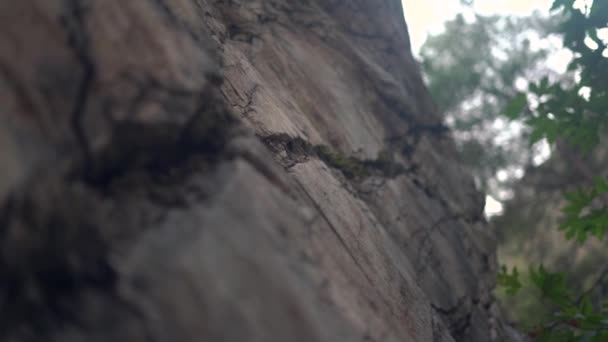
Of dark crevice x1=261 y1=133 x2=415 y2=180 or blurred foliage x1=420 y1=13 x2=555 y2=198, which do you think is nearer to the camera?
dark crevice x1=261 y1=133 x2=415 y2=180

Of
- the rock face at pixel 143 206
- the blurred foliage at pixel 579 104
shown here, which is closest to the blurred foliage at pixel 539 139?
the blurred foliage at pixel 579 104

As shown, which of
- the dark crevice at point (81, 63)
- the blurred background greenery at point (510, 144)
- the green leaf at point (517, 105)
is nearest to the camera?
the dark crevice at point (81, 63)

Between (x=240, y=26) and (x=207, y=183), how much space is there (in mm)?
3546

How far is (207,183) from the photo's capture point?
3.17 m

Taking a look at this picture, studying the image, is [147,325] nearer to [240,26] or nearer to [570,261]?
[240,26]

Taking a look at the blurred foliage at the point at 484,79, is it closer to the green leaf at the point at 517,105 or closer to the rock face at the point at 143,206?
the green leaf at the point at 517,105

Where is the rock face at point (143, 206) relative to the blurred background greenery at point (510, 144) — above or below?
below

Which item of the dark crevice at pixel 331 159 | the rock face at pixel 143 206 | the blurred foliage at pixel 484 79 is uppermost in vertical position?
the blurred foliage at pixel 484 79

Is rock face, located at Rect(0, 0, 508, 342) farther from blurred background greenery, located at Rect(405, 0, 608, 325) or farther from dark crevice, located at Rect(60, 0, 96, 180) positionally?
blurred background greenery, located at Rect(405, 0, 608, 325)

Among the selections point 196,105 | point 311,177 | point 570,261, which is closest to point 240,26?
point 311,177

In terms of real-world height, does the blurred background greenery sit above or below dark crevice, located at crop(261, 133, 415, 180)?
above

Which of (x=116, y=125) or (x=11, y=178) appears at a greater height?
(x=116, y=125)

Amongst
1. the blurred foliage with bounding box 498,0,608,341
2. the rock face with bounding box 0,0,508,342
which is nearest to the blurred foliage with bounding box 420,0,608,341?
the blurred foliage with bounding box 498,0,608,341

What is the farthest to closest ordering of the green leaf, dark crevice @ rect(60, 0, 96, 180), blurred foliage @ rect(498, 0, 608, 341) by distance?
the green leaf < blurred foliage @ rect(498, 0, 608, 341) < dark crevice @ rect(60, 0, 96, 180)
